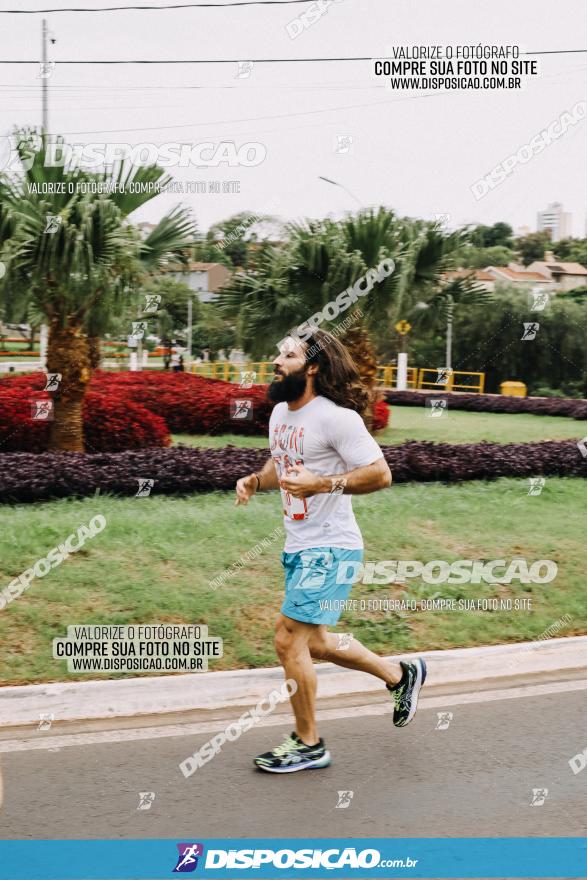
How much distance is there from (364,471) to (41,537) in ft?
12.5

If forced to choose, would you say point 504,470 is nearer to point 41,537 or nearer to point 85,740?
point 41,537

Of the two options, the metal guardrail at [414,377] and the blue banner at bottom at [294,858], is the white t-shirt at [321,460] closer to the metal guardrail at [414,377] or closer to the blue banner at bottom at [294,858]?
the blue banner at bottom at [294,858]

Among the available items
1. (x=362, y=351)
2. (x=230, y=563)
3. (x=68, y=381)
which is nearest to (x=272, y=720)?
(x=230, y=563)

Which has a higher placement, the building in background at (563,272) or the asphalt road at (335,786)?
the building in background at (563,272)

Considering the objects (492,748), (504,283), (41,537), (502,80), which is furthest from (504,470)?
(504,283)

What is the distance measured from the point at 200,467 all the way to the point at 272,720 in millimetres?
5118

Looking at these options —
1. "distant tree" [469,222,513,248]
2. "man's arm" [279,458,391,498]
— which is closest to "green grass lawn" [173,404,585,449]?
"man's arm" [279,458,391,498]

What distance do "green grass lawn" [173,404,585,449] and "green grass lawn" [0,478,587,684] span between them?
6675 millimetres

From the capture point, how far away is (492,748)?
5.14m

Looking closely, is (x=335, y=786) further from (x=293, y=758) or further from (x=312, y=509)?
(x=312, y=509)

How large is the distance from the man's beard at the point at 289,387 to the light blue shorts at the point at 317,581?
0.68 metres

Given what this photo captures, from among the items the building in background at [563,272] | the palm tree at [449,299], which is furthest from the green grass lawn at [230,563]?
the building in background at [563,272]

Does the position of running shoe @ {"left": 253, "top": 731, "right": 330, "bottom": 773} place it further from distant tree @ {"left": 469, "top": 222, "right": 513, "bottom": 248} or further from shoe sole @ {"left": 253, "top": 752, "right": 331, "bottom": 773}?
distant tree @ {"left": 469, "top": 222, "right": 513, "bottom": 248}

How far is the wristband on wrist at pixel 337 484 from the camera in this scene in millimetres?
4523
